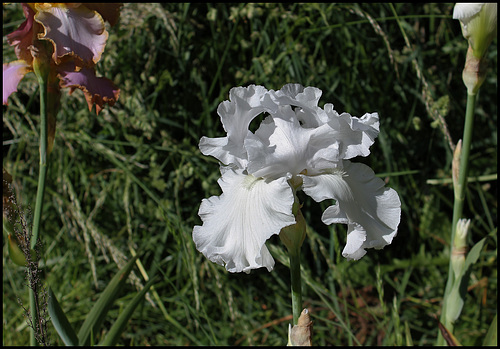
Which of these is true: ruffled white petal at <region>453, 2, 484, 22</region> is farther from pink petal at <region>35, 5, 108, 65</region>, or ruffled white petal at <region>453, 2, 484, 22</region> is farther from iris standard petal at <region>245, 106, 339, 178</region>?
pink petal at <region>35, 5, 108, 65</region>

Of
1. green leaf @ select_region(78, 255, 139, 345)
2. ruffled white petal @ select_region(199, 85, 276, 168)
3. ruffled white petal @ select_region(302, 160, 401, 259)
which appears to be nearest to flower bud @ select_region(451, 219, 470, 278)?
ruffled white petal @ select_region(302, 160, 401, 259)

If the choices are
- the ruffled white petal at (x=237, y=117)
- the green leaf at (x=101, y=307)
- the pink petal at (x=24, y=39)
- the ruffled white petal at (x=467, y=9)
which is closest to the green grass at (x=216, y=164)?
the green leaf at (x=101, y=307)

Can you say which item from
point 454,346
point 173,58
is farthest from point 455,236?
point 173,58

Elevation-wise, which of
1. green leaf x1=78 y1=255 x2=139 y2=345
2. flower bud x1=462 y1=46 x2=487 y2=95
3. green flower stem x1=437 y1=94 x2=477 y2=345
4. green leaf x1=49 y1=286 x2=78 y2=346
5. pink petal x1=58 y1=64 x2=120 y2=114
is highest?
pink petal x1=58 y1=64 x2=120 y2=114

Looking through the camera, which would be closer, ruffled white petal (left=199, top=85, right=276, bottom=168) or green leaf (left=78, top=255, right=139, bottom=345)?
ruffled white petal (left=199, top=85, right=276, bottom=168)

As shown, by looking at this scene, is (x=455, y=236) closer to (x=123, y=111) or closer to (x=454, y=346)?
(x=454, y=346)

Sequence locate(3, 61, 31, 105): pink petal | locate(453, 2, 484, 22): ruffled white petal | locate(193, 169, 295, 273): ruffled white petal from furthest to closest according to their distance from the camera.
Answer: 1. locate(3, 61, 31, 105): pink petal
2. locate(453, 2, 484, 22): ruffled white petal
3. locate(193, 169, 295, 273): ruffled white petal

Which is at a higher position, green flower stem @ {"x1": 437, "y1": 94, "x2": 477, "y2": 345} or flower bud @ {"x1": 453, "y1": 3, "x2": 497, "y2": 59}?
flower bud @ {"x1": 453, "y1": 3, "x2": 497, "y2": 59}
